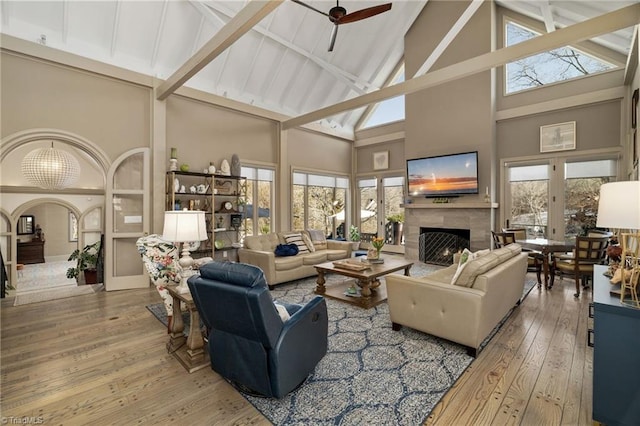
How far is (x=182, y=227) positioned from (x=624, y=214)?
10.7 feet

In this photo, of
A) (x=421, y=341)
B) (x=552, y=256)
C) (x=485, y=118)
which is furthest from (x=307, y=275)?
(x=485, y=118)

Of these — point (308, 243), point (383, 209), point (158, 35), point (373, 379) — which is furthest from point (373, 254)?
point (158, 35)

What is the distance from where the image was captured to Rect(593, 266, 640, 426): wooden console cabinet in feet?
5.45

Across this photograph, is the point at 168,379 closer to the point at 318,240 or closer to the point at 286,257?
the point at 286,257

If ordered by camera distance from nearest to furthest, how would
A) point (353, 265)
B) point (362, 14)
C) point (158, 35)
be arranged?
point (362, 14)
point (353, 265)
point (158, 35)

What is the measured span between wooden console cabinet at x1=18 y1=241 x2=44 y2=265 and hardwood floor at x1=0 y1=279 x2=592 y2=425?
610 centimetres

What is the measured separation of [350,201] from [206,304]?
7.55m

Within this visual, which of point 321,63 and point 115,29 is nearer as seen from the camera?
point 115,29

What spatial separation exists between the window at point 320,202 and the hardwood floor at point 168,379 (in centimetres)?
496

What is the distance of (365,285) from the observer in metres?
4.09

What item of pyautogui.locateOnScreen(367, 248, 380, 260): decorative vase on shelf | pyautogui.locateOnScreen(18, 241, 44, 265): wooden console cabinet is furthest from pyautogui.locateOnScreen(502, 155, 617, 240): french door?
pyautogui.locateOnScreen(18, 241, 44, 265): wooden console cabinet

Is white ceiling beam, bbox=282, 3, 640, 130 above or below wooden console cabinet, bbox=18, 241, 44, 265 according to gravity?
above

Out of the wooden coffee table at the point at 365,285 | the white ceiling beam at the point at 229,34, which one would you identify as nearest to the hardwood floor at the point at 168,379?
the wooden coffee table at the point at 365,285

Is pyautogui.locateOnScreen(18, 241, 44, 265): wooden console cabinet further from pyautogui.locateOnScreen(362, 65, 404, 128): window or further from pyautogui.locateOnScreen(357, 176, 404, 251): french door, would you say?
pyautogui.locateOnScreen(362, 65, 404, 128): window
